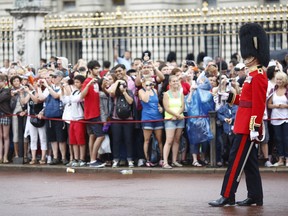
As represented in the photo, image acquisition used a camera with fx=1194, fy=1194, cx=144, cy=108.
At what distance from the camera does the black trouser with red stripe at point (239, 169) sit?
47.4 feet

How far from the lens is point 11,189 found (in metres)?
16.9

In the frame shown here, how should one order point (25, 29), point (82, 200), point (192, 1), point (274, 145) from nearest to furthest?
point (82, 200), point (274, 145), point (25, 29), point (192, 1)

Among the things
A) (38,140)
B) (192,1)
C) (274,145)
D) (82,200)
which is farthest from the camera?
(192,1)

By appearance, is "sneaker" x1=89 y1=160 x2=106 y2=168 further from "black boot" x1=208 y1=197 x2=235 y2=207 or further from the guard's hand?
the guard's hand

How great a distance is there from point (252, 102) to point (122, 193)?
2.57 metres

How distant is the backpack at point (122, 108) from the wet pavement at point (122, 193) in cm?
98

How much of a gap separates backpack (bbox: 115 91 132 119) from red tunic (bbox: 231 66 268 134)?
5.25 metres

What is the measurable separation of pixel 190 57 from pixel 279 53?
4.80 m

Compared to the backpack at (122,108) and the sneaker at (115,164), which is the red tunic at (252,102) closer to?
the backpack at (122,108)

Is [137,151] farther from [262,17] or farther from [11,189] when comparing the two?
[262,17]

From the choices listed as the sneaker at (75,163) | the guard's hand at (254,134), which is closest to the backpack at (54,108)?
the sneaker at (75,163)

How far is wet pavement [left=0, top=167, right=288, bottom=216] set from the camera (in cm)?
1416

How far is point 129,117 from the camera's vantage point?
19.8 m

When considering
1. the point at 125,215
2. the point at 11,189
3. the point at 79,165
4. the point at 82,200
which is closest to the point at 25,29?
the point at 79,165
